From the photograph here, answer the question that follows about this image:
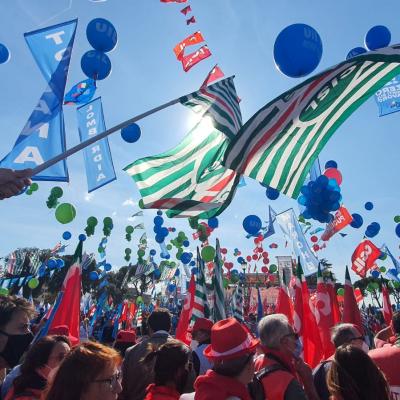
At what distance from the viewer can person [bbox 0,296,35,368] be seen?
3.81 metres

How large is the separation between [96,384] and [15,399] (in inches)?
34.2

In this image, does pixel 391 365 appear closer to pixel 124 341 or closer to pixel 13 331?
pixel 13 331

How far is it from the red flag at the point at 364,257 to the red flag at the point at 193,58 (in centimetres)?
1184

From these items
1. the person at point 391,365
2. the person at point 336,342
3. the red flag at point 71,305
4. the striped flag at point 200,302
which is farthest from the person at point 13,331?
the striped flag at point 200,302

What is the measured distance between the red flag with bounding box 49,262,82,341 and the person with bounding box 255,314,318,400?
3.10m

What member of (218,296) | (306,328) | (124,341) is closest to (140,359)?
(124,341)

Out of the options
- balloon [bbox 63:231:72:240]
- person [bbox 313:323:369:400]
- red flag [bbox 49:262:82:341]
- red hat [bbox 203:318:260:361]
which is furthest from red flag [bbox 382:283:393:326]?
balloon [bbox 63:231:72:240]

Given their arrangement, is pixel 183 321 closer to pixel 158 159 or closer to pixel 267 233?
pixel 158 159

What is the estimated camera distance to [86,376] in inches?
86.1

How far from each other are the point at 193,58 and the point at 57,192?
26.1 feet

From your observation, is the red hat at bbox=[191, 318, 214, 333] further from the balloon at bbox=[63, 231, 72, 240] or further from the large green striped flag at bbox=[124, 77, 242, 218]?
the balloon at bbox=[63, 231, 72, 240]

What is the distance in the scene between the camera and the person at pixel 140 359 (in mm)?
4083

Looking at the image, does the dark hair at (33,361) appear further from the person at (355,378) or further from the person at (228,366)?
the person at (355,378)

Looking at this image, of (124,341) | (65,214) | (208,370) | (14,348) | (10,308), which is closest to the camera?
(208,370)
